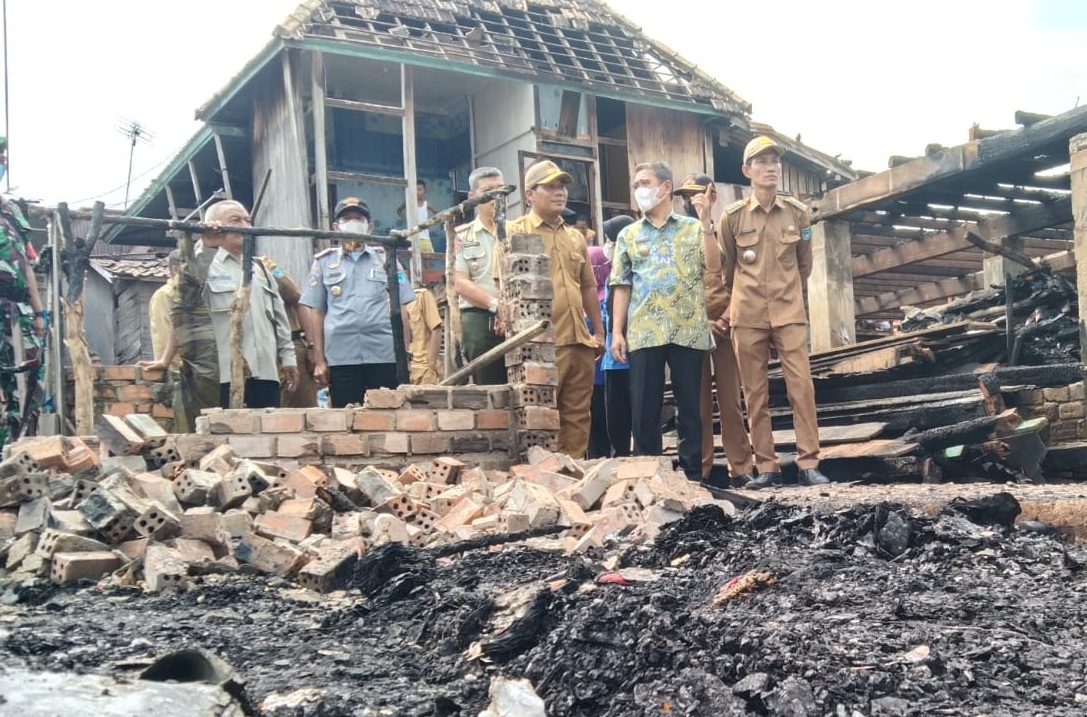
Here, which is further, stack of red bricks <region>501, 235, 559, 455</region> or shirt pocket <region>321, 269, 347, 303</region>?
shirt pocket <region>321, 269, 347, 303</region>

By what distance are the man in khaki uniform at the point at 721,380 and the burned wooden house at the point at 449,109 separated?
6.15 metres

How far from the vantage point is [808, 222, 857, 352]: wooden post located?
426 inches

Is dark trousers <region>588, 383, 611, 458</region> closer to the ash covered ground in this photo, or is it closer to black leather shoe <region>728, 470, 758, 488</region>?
black leather shoe <region>728, 470, 758, 488</region>

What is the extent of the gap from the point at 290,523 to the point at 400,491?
0.72 meters

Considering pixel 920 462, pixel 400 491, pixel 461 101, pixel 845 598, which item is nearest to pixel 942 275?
pixel 461 101

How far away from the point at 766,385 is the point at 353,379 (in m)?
2.66

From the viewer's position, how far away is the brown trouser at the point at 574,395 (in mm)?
6883

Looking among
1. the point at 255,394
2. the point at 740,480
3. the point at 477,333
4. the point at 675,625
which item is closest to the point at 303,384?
the point at 255,394

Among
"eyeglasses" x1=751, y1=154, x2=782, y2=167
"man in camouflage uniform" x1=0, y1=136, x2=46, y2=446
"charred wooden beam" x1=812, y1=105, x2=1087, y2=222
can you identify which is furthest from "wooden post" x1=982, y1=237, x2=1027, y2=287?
"man in camouflage uniform" x1=0, y1=136, x2=46, y2=446

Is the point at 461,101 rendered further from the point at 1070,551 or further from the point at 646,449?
the point at 1070,551

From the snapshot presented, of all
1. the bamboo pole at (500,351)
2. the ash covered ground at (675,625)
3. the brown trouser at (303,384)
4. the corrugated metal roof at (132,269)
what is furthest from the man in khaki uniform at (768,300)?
the corrugated metal roof at (132,269)

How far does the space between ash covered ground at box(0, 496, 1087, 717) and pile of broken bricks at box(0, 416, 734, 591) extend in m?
0.20

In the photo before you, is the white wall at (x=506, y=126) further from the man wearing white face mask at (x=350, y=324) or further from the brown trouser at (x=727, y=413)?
the brown trouser at (x=727, y=413)

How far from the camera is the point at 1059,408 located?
8.09m
